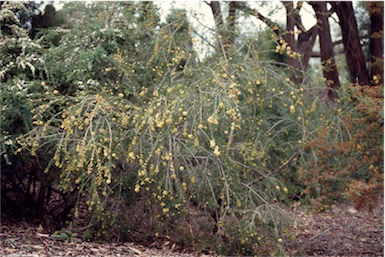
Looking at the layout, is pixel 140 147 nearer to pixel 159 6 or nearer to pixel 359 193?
pixel 359 193

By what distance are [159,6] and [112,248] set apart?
10.0 feet

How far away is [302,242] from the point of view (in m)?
7.44

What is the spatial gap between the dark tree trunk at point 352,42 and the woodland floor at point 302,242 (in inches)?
101

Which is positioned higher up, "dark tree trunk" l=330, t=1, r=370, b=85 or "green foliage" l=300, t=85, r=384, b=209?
"dark tree trunk" l=330, t=1, r=370, b=85

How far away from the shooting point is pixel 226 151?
17.7 feet

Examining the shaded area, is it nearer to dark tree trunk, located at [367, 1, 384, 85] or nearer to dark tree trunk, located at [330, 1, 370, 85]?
dark tree trunk, located at [367, 1, 384, 85]

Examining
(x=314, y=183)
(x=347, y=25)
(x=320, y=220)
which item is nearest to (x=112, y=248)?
(x=314, y=183)

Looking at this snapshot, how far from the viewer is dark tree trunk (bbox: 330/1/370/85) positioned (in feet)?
34.4

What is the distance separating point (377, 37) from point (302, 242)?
415 centimetres

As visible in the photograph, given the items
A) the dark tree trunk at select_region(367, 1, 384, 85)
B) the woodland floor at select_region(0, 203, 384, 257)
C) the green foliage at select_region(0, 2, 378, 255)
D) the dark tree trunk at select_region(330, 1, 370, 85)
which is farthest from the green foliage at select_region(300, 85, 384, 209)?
the dark tree trunk at select_region(330, 1, 370, 85)

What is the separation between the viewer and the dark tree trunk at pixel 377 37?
9.00m

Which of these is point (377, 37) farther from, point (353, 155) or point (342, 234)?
point (353, 155)

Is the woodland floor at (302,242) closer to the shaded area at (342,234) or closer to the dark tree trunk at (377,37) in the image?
the shaded area at (342,234)

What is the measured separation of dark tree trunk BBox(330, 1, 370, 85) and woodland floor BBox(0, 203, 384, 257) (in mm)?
2574
